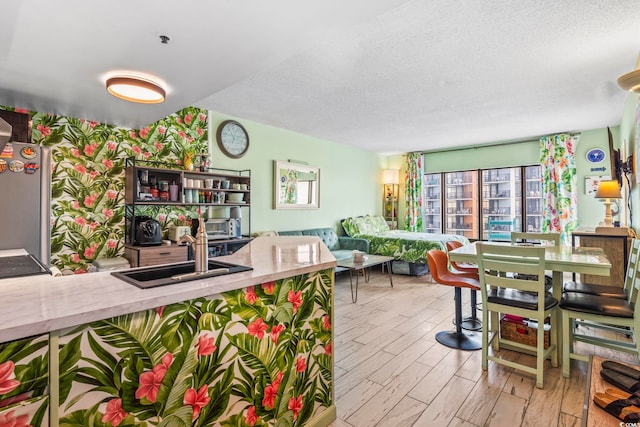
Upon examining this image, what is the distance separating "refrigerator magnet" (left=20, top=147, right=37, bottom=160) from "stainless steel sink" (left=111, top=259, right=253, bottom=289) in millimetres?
1754

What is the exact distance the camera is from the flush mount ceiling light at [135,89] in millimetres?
2247

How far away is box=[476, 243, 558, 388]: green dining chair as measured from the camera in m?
2.10

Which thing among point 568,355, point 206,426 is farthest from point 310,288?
point 568,355

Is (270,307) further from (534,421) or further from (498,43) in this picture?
(498,43)

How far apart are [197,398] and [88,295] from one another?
569 millimetres

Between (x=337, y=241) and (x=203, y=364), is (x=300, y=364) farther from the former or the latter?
(x=337, y=241)

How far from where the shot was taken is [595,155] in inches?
213

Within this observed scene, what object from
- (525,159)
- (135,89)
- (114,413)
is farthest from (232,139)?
(525,159)

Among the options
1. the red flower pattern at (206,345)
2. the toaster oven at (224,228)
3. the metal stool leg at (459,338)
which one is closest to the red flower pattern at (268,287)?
the red flower pattern at (206,345)

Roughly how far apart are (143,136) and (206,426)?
11.2 feet

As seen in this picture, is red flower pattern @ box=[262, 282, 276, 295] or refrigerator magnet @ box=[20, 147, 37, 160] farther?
refrigerator magnet @ box=[20, 147, 37, 160]

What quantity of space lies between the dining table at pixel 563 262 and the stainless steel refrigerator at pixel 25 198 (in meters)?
3.32

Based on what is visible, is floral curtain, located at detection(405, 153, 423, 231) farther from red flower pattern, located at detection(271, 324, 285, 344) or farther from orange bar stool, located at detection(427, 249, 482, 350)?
red flower pattern, located at detection(271, 324, 285, 344)

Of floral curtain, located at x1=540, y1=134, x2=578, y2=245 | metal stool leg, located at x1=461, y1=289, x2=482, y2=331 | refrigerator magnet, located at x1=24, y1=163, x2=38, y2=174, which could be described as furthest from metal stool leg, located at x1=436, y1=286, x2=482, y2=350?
floral curtain, located at x1=540, y1=134, x2=578, y2=245
